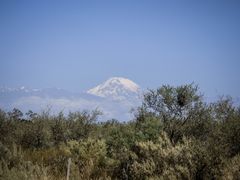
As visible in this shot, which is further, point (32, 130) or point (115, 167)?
point (32, 130)

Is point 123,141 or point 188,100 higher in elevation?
point 188,100

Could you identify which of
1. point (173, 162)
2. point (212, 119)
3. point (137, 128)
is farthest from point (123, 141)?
point (212, 119)

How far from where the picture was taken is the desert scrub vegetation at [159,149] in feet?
35.0

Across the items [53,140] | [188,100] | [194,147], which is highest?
[188,100]

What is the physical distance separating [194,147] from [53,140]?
60.1 feet

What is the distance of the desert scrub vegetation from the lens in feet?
35.0

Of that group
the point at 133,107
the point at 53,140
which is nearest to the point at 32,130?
the point at 53,140

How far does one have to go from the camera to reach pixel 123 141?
584 inches

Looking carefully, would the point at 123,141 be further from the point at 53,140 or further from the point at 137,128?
Result: the point at 53,140

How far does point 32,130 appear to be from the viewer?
28.1m

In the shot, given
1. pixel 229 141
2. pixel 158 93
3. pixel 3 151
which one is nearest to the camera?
pixel 229 141

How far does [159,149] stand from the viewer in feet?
40.1

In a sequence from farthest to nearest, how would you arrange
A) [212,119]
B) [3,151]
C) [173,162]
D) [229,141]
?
[212,119] → [3,151] → [229,141] → [173,162]

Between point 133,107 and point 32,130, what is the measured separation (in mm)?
11537
